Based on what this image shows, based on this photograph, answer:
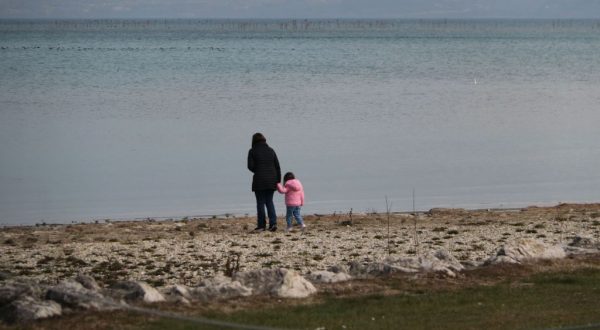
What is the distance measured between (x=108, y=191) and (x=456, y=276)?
15249mm

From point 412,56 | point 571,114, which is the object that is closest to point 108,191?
point 571,114

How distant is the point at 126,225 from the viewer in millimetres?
20375

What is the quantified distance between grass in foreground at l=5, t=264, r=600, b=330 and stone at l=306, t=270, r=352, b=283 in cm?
51

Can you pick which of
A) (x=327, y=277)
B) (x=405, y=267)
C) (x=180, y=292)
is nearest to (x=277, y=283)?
(x=327, y=277)

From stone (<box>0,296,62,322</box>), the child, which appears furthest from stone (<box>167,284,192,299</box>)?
the child

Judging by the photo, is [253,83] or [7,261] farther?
[253,83]

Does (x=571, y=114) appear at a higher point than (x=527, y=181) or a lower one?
higher

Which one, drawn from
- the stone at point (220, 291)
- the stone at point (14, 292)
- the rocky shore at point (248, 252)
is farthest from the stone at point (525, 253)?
the stone at point (14, 292)

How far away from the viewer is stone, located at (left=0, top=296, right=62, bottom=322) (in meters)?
10.2

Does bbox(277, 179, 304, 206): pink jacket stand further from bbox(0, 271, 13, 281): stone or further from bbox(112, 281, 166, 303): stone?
bbox(112, 281, 166, 303): stone

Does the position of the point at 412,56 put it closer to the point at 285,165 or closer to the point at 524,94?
the point at 524,94

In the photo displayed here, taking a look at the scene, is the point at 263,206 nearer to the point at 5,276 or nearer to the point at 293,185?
the point at 293,185

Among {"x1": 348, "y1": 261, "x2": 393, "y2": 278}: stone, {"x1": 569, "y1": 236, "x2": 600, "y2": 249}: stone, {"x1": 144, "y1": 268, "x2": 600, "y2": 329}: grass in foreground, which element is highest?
{"x1": 569, "y1": 236, "x2": 600, "y2": 249}: stone

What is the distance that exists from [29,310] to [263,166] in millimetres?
8413
